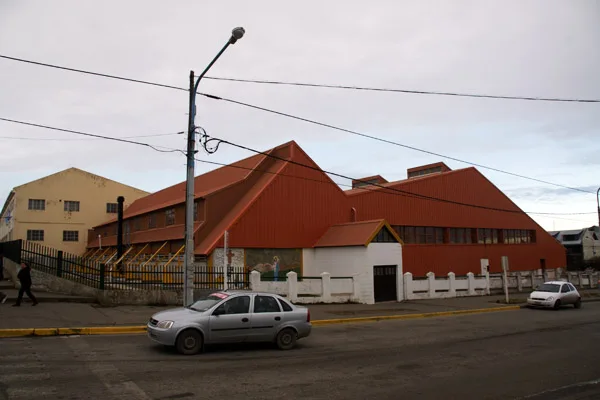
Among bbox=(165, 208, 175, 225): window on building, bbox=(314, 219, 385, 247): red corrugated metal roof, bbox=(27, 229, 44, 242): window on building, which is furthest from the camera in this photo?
bbox=(27, 229, 44, 242): window on building

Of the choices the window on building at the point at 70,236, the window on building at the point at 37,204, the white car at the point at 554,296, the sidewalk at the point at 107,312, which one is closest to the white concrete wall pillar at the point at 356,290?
the sidewalk at the point at 107,312

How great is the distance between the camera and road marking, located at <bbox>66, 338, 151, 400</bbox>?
7.47 meters

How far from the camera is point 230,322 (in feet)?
37.6

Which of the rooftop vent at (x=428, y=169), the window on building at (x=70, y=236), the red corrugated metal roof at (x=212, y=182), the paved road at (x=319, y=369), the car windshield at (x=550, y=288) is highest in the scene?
the rooftop vent at (x=428, y=169)

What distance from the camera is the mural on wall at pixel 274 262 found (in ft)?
86.8

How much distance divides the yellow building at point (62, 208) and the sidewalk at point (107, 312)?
34494 mm

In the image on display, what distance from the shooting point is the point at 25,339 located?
39.5 feet

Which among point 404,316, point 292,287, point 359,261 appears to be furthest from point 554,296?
point 292,287

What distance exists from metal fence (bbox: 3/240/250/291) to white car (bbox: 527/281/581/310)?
14.9 m

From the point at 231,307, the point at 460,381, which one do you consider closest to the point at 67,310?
the point at 231,307

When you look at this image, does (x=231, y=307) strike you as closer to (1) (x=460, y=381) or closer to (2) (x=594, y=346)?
(1) (x=460, y=381)

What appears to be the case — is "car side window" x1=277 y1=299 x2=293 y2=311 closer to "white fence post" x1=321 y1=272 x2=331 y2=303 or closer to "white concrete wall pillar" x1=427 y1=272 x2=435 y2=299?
"white fence post" x1=321 y1=272 x2=331 y2=303

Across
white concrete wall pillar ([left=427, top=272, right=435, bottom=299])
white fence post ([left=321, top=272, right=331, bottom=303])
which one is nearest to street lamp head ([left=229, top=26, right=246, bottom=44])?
white fence post ([left=321, top=272, right=331, bottom=303])

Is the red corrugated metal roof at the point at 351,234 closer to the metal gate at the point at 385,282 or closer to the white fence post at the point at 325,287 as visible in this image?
the metal gate at the point at 385,282
